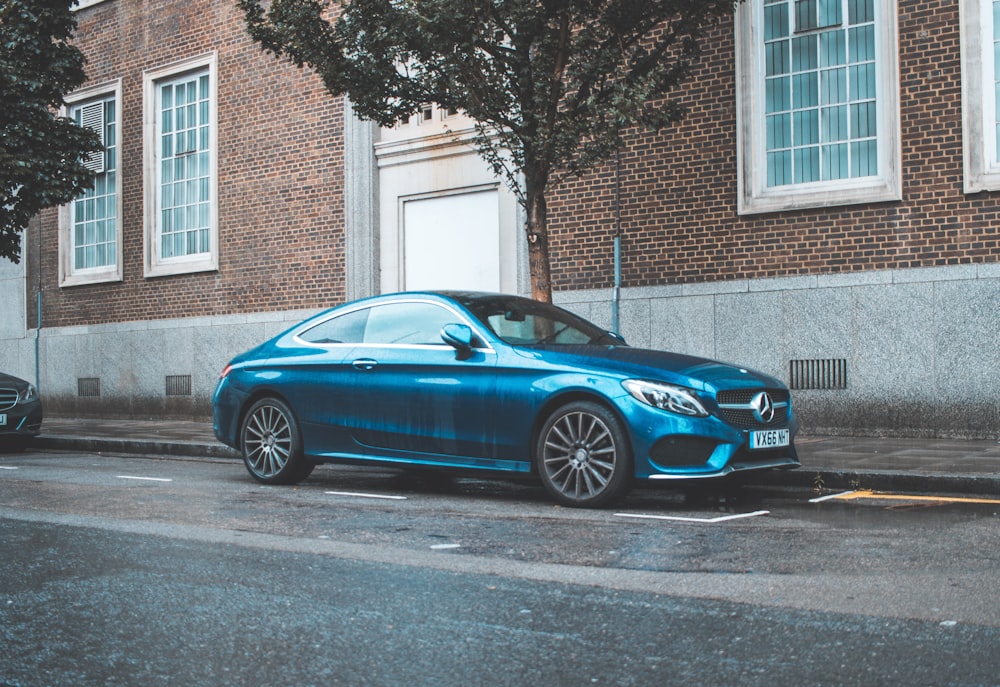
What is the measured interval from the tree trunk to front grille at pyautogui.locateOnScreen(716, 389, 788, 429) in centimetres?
432

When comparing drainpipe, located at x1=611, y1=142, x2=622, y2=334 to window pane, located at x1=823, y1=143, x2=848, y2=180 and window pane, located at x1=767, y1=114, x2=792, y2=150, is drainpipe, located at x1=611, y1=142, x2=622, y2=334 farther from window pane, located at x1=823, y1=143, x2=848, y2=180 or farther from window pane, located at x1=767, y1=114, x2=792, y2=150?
window pane, located at x1=823, y1=143, x2=848, y2=180

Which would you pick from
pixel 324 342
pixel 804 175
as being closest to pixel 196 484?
pixel 324 342

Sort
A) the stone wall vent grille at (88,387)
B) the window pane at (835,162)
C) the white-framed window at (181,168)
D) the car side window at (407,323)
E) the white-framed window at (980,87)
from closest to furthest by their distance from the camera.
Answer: the car side window at (407,323)
the white-framed window at (980,87)
the window pane at (835,162)
the white-framed window at (181,168)
the stone wall vent grille at (88,387)

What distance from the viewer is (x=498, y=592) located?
5.05 metres

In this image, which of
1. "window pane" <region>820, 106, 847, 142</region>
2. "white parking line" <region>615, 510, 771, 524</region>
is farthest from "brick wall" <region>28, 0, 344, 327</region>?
"white parking line" <region>615, 510, 771, 524</region>

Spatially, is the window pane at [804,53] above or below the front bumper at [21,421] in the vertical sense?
above

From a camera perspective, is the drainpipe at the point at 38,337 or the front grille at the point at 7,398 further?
the drainpipe at the point at 38,337

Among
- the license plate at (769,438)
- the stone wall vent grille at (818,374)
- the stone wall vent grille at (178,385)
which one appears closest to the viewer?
the license plate at (769,438)

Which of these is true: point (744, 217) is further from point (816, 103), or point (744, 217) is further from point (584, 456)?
point (584, 456)

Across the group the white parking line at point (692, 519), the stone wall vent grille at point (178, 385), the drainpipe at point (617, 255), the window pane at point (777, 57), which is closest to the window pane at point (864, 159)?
the window pane at point (777, 57)

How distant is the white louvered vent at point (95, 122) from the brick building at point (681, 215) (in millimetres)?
881

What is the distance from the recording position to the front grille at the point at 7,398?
14.2m

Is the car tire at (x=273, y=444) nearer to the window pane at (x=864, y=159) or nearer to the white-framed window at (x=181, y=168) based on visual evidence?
the window pane at (x=864, y=159)

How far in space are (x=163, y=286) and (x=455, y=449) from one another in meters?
13.4
